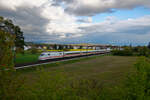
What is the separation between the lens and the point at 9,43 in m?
4.37

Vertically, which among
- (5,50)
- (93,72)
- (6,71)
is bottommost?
(93,72)

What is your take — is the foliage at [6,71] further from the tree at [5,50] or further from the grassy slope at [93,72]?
the grassy slope at [93,72]

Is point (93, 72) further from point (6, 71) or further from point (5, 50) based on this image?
point (5, 50)

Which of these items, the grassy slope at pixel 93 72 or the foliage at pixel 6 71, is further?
the grassy slope at pixel 93 72

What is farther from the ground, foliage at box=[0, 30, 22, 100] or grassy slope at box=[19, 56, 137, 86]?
foliage at box=[0, 30, 22, 100]

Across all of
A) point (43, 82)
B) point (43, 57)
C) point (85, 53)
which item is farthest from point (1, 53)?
point (85, 53)

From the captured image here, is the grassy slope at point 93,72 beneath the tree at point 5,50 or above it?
beneath

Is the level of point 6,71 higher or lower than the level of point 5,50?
lower

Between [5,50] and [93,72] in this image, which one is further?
[93,72]

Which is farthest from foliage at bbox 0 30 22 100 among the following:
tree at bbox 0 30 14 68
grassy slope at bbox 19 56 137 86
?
grassy slope at bbox 19 56 137 86

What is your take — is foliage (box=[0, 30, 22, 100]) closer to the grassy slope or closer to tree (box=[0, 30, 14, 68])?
tree (box=[0, 30, 14, 68])

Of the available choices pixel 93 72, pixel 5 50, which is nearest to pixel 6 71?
pixel 5 50

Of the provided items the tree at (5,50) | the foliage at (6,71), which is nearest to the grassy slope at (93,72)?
the foliage at (6,71)

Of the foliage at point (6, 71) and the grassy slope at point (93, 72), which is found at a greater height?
the foliage at point (6, 71)
